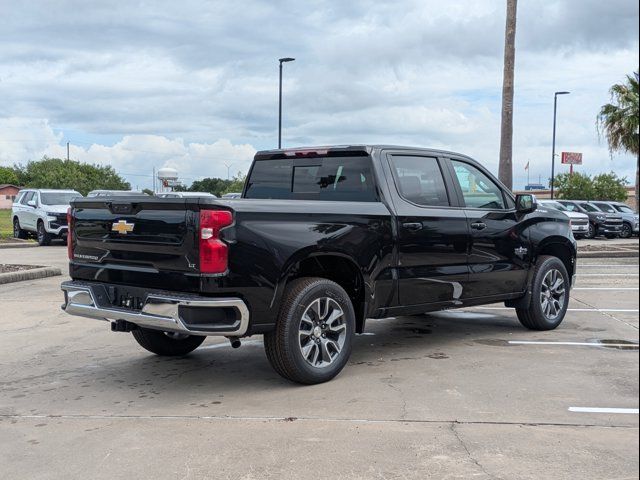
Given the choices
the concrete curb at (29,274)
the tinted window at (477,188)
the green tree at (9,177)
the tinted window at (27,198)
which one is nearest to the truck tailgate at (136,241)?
the tinted window at (477,188)

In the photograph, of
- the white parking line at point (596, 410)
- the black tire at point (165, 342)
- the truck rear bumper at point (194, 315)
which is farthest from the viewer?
the black tire at point (165, 342)

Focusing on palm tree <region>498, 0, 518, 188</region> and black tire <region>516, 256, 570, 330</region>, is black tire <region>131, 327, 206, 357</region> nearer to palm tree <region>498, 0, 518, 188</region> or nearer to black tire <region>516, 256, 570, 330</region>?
black tire <region>516, 256, 570, 330</region>

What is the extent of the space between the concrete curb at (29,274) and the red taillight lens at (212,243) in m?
8.85

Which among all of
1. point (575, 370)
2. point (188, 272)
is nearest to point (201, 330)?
point (188, 272)

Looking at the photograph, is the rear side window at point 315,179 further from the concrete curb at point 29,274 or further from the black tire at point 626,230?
the black tire at point 626,230


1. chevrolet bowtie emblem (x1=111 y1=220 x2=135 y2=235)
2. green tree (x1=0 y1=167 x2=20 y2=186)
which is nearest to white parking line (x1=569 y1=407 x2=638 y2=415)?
chevrolet bowtie emblem (x1=111 y1=220 x2=135 y2=235)

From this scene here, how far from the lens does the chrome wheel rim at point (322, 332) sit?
5.70 meters

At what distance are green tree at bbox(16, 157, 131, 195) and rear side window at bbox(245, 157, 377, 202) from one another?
82741 mm

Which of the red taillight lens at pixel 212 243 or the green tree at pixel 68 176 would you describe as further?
the green tree at pixel 68 176

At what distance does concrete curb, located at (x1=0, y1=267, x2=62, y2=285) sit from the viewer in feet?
42.1

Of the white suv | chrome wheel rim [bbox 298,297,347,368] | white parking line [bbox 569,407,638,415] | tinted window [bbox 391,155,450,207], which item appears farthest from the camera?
the white suv

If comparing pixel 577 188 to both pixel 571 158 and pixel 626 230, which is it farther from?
pixel 626 230

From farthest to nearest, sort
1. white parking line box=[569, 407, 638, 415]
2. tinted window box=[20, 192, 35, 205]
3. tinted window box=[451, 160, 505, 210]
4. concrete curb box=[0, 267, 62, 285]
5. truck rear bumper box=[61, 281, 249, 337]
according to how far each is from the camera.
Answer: tinted window box=[20, 192, 35, 205]
concrete curb box=[0, 267, 62, 285]
tinted window box=[451, 160, 505, 210]
truck rear bumper box=[61, 281, 249, 337]
white parking line box=[569, 407, 638, 415]

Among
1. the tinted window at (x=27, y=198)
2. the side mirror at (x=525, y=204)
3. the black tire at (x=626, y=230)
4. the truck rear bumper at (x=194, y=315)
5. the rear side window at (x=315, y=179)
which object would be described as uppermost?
the rear side window at (x=315, y=179)
